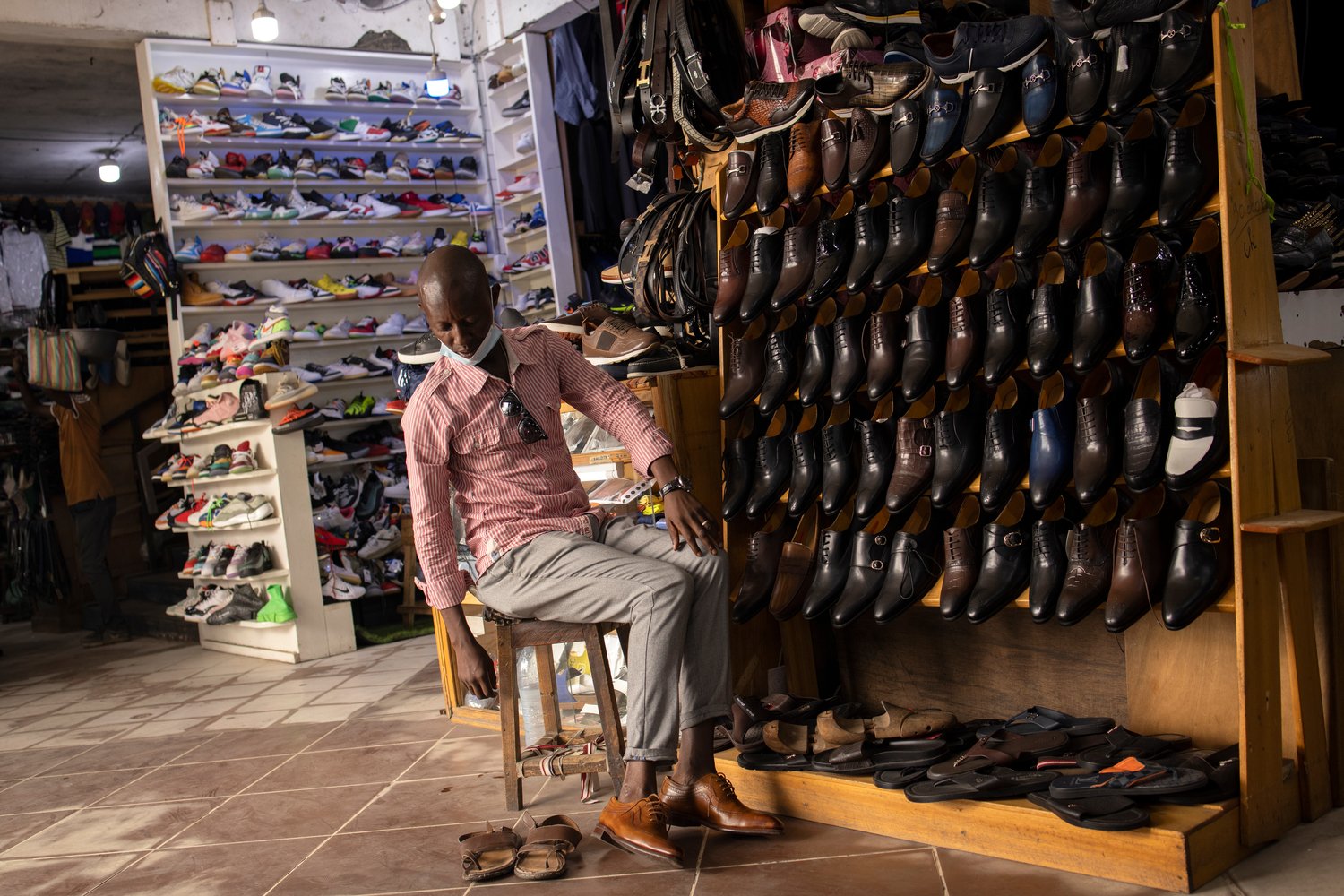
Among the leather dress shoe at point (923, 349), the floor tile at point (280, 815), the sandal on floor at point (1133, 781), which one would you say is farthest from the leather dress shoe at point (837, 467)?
the floor tile at point (280, 815)

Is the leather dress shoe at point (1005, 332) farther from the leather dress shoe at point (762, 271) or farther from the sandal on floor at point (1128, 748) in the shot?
the sandal on floor at point (1128, 748)

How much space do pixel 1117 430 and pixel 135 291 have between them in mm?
6872

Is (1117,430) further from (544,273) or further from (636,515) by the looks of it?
(544,273)

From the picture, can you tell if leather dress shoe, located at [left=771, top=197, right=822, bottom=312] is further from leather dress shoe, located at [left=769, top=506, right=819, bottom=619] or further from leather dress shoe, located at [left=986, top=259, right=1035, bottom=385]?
leather dress shoe, located at [left=769, top=506, right=819, bottom=619]

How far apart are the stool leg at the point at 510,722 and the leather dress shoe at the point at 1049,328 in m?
1.47

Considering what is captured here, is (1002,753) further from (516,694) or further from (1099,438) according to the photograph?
(516,694)

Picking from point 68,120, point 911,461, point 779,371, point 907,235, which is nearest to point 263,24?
point 68,120

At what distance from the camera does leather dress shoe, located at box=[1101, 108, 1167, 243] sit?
7.88 ft

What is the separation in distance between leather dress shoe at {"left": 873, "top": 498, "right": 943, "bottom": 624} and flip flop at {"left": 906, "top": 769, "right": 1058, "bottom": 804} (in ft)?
1.41

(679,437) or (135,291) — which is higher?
(135,291)

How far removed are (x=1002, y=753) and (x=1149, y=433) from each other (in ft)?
2.60

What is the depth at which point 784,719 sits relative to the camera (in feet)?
10.0

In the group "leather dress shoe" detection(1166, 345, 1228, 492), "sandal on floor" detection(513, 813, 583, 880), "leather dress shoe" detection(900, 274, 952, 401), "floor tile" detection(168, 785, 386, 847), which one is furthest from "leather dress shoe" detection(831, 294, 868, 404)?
"floor tile" detection(168, 785, 386, 847)

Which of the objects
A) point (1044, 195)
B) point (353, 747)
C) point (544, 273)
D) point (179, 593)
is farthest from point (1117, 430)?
point (179, 593)
